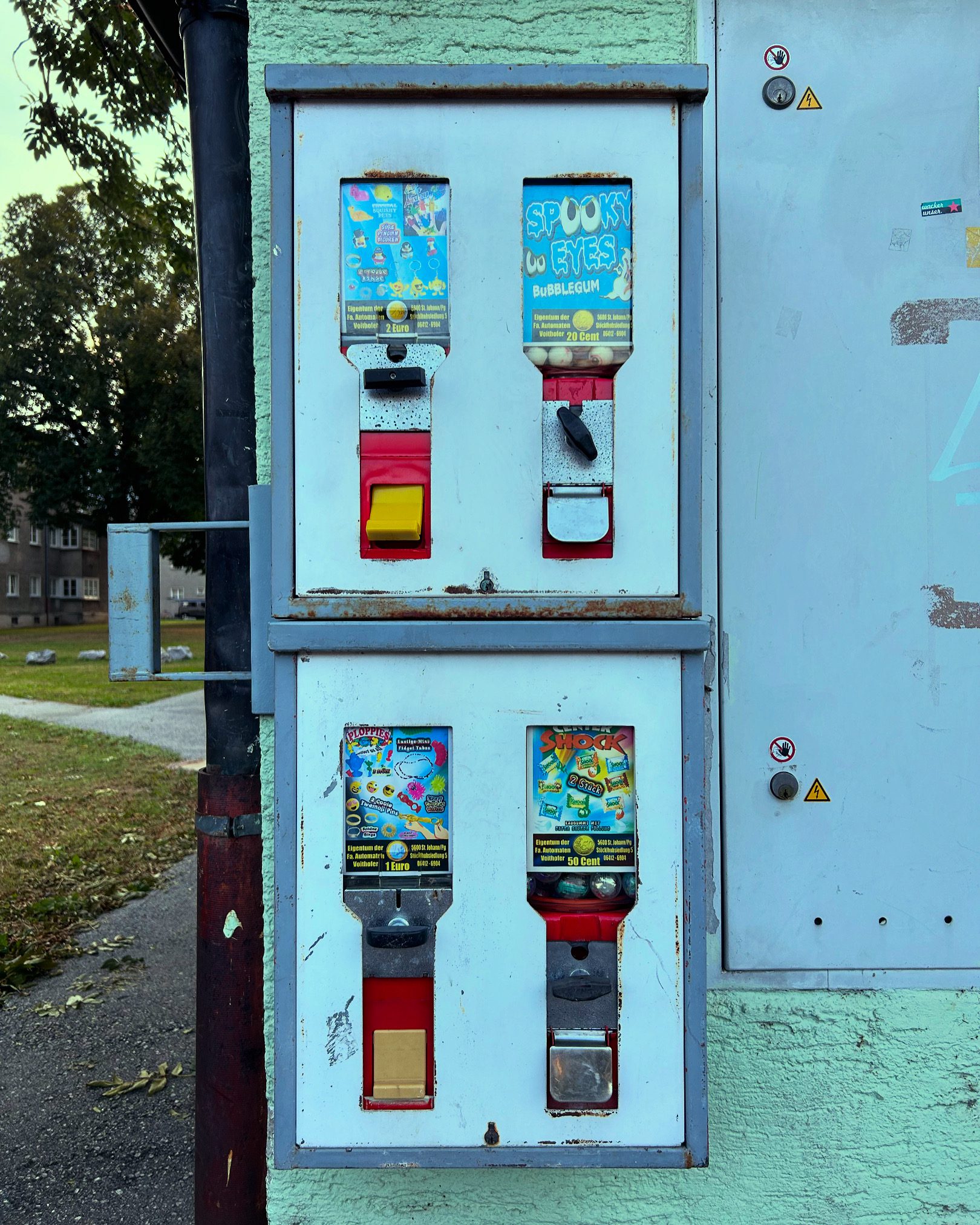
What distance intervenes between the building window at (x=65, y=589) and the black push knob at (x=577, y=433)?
40.2 m

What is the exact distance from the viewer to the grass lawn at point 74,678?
481 inches

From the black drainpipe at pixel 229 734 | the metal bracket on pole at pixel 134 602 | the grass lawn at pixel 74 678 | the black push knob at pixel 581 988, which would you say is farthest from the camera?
the grass lawn at pixel 74 678

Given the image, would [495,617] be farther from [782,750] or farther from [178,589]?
[178,589]

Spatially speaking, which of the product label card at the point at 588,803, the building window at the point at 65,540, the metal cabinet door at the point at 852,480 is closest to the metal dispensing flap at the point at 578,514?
the product label card at the point at 588,803

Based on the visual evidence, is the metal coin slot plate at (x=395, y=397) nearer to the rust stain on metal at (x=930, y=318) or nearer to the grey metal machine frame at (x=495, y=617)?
the grey metal machine frame at (x=495, y=617)

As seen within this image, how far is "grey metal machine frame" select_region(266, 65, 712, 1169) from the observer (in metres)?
1.46

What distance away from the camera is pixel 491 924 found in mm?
1477

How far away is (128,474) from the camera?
2302 centimetres

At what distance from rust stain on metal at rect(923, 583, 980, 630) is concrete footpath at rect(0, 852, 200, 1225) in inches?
98.5

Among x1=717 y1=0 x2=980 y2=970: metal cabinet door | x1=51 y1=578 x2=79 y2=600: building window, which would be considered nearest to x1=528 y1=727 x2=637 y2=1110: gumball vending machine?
x1=717 y1=0 x2=980 y2=970: metal cabinet door

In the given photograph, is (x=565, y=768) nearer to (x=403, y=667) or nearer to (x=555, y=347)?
(x=403, y=667)

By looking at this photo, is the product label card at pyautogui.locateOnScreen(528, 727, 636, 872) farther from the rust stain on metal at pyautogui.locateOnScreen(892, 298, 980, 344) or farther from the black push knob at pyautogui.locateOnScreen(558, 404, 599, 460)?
the rust stain on metal at pyautogui.locateOnScreen(892, 298, 980, 344)

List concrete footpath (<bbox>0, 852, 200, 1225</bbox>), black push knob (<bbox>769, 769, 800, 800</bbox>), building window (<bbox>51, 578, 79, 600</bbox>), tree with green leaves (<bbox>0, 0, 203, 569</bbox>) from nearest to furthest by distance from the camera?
black push knob (<bbox>769, 769, 800, 800</bbox>), concrete footpath (<bbox>0, 852, 200, 1225</bbox>), tree with green leaves (<bbox>0, 0, 203, 569</bbox>), building window (<bbox>51, 578, 79, 600</bbox>)

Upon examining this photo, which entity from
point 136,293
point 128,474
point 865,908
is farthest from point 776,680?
point 128,474
